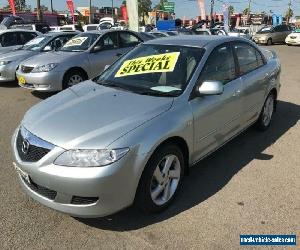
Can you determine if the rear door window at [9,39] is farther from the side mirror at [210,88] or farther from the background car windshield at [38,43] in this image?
the side mirror at [210,88]

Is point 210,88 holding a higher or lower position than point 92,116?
higher

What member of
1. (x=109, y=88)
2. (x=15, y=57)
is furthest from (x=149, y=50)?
(x=15, y=57)

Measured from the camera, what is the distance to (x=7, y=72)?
32.4 ft

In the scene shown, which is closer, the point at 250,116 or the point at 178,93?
the point at 178,93

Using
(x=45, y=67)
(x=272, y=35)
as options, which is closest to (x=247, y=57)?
(x=45, y=67)

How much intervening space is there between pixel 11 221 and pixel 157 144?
1.56m

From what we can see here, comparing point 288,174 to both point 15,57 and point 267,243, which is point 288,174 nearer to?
point 267,243

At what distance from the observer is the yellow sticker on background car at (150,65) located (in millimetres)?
4324

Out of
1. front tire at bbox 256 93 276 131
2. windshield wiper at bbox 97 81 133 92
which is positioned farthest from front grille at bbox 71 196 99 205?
front tire at bbox 256 93 276 131

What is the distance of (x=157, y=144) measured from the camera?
11.0 feet

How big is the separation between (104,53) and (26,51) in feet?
8.66

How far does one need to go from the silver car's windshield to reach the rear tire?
4.05m

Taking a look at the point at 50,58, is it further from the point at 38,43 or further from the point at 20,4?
the point at 20,4

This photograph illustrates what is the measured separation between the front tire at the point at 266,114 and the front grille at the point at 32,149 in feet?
12.3
